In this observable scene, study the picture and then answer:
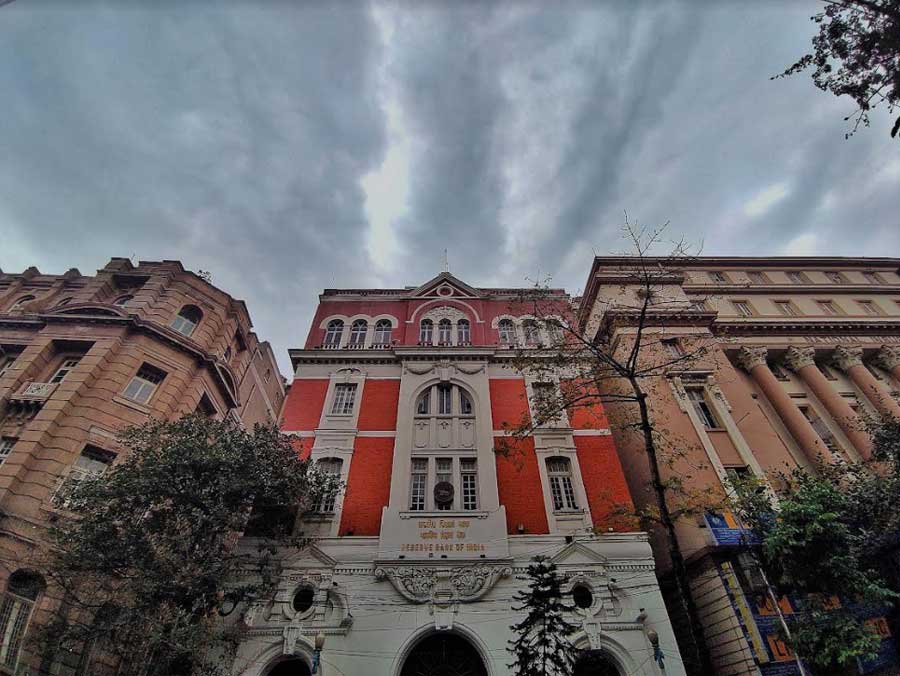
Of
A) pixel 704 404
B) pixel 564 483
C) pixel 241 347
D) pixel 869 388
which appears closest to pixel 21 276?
pixel 241 347

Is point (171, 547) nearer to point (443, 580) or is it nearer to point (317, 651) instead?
point (317, 651)

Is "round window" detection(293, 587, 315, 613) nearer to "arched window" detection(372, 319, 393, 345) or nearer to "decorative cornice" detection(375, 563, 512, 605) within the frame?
"decorative cornice" detection(375, 563, 512, 605)

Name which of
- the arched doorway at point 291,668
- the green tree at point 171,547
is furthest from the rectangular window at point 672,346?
the arched doorway at point 291,668

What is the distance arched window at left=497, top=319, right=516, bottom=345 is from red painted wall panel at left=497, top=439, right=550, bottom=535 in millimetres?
6680

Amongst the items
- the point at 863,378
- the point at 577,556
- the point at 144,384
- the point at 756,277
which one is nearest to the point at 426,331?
the point at 577,556

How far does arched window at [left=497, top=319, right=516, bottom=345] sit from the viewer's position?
81.0 ft

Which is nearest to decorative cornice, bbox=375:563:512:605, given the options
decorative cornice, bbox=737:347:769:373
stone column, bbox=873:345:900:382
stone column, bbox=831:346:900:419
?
decorative cornice, bbox=737:347:769:373

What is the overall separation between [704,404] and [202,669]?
24.1 metres

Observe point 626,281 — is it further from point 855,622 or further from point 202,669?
point 202,669

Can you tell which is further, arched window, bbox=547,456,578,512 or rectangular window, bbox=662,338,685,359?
rectangular window, bbox=662,338,685,359

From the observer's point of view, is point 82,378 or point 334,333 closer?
point 82,378

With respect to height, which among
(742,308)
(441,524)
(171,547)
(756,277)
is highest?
(756,277)

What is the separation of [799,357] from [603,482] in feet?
64.4

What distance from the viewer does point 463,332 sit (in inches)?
992
